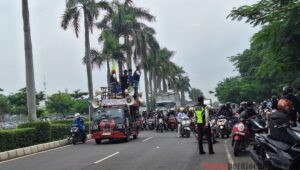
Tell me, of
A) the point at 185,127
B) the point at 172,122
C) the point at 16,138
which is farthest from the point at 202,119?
the point at 172,122

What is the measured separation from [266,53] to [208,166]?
15.4 feet

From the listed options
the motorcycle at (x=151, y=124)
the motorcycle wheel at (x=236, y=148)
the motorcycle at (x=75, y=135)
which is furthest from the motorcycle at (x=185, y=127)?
the motorcycle at (x=151, y=124)

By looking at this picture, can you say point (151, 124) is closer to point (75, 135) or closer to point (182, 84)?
point (75, 135)

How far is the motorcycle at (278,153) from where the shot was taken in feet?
25.3

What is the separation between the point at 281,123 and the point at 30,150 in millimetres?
14564

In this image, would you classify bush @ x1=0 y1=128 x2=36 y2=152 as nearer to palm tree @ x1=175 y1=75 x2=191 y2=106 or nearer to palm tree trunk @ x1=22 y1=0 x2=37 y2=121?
palm tree trunk @ x1=22 y1=0 x2=37 y2=121

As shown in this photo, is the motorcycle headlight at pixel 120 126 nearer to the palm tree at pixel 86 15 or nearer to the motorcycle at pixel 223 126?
the motorcycle at pixel 223 126

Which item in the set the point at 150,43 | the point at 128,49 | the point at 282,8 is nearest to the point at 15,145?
the point at 282,8

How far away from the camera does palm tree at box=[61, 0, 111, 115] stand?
3394 cm

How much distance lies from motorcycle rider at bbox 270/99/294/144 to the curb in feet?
39.8

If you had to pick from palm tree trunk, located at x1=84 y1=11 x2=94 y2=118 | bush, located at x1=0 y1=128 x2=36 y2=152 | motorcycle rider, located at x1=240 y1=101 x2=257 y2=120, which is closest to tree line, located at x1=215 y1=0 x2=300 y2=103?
motorcycle rider, located at x1=240 y1=101 x2=257 y2=120

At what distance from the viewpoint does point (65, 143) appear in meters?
25.5

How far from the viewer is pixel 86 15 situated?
117 feet

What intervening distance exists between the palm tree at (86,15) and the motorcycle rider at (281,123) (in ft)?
86.6
